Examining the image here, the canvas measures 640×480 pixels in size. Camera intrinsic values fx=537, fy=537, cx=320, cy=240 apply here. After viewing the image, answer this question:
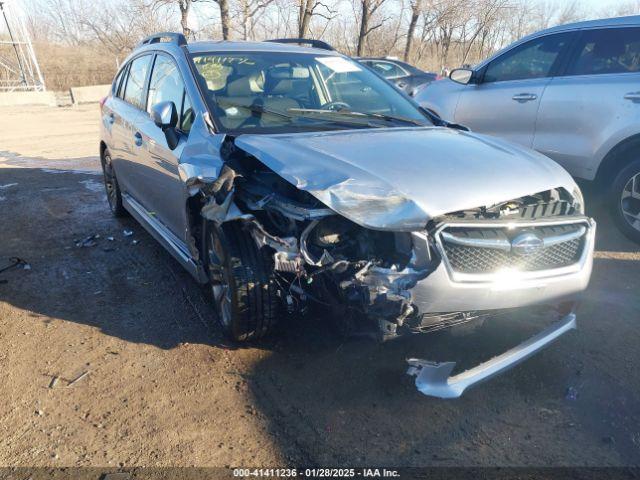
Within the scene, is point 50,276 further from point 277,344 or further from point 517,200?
point 517,200

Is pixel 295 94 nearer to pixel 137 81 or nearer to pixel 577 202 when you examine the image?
pixel 137 81

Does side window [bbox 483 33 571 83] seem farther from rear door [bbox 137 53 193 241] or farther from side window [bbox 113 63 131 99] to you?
side window [bbox 113 63 131 99]

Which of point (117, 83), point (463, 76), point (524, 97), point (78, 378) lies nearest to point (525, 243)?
point (78, 378)

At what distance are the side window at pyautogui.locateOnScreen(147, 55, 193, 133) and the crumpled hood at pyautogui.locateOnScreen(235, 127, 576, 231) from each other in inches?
27.9

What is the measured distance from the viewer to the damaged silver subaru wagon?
100 inches

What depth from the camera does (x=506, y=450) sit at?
2.48 meters

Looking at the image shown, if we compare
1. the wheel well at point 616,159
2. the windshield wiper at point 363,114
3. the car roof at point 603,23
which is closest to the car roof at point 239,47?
the windshield wiper at point 363,114

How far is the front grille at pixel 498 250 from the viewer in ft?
8.45

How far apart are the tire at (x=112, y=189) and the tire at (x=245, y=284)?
298 centimetres

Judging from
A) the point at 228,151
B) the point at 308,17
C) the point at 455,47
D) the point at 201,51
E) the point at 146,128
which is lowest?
the point at 455,47

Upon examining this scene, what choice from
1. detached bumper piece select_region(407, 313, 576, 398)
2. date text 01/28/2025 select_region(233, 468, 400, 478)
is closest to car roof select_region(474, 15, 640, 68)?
detached bumper piece select_region(407, 313, 576, 398)

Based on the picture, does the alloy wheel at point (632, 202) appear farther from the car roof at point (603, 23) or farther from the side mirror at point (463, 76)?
the side mirror at point (463, 76)

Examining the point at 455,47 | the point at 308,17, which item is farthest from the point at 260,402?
the point at 455,47

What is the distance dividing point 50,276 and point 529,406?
3.81 meters
